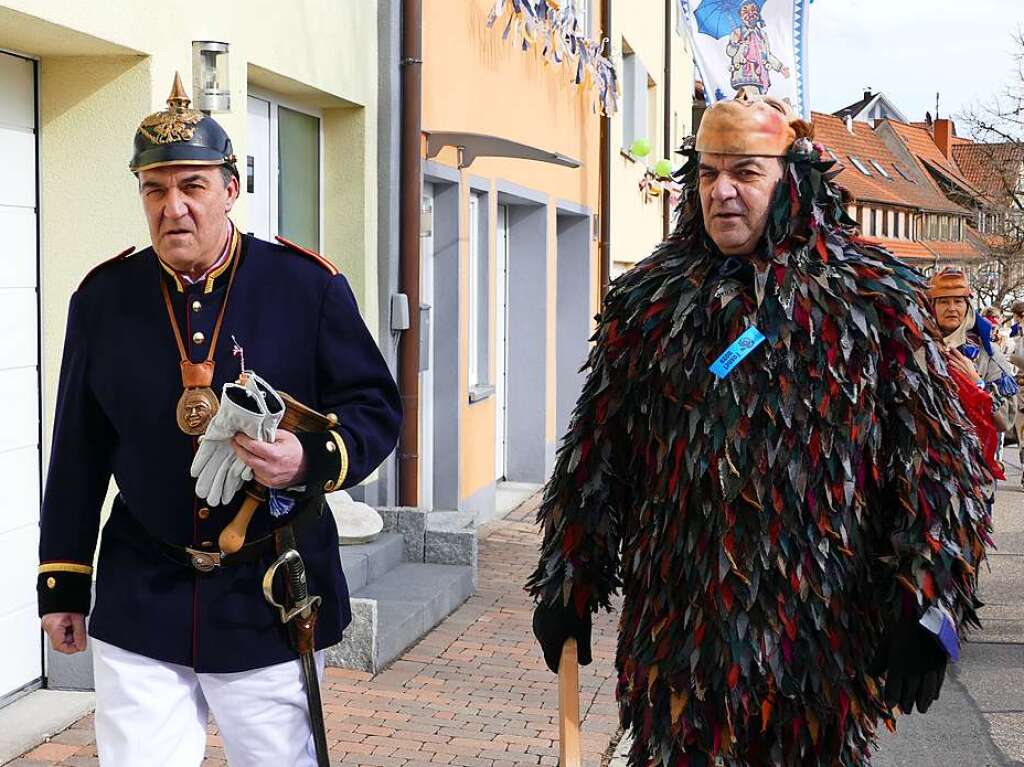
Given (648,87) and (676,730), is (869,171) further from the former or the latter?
(676,730)

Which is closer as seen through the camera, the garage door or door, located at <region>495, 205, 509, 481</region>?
the garage door

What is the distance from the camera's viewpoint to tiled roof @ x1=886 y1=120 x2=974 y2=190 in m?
77.1

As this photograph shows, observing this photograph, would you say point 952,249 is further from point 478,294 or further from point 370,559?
point 370,559

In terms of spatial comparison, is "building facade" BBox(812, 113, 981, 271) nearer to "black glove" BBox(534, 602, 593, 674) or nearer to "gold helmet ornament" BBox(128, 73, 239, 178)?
"black glove" BBox(534, 602, 593, 674)

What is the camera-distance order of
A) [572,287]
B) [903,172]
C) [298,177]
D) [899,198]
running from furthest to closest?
1. [903,172]
2. [899,198]
3. [572,287]
4. [298,177]

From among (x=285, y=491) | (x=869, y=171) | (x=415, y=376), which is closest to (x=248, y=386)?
(x=285, y=491)

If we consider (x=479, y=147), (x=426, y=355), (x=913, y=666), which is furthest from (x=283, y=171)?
(x=913, y=666)

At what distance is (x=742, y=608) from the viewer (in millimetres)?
3416

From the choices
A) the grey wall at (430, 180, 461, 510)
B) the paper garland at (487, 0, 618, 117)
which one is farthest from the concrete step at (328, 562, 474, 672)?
the paper garland at (487, 0, 618, 117)

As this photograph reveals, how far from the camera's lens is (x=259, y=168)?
318 inches

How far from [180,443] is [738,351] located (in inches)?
47.7

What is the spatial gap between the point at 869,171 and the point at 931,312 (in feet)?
228

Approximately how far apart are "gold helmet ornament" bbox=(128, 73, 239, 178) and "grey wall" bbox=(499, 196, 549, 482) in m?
10.8

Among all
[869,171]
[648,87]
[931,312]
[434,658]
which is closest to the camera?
[931,312]
